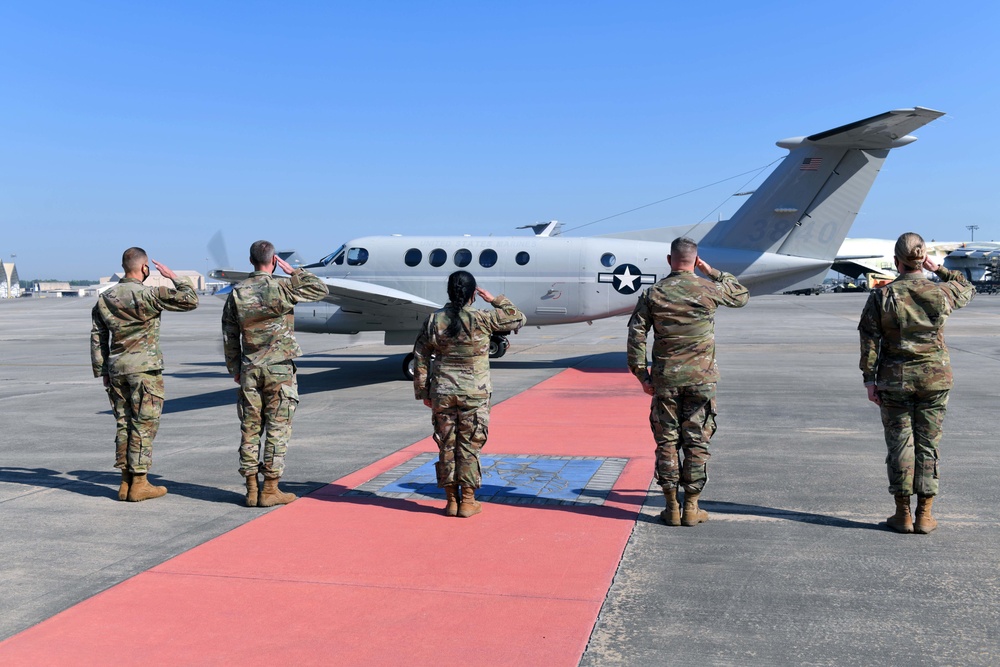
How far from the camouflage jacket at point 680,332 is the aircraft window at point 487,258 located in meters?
10.8

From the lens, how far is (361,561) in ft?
17.7

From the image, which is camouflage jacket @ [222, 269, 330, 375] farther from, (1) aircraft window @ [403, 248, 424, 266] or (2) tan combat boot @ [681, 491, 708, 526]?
(1) aircraft window @ [403, 248, 424, 266]

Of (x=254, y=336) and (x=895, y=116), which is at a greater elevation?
(x=895, y=116)

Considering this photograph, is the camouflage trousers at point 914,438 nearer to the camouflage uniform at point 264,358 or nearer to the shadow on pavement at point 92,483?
the camouflage uniform at point 264,358

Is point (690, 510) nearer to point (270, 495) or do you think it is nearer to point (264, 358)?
point (270, 495)

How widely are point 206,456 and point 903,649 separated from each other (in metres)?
7.06

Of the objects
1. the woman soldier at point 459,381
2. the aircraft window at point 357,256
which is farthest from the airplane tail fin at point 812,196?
the woman soldier at point 459,381

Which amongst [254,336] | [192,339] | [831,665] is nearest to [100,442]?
[254,336]

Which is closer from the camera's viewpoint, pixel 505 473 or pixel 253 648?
pixel 253 648

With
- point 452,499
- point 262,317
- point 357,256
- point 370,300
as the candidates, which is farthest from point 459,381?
point 357,256

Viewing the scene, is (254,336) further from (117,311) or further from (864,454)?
(864,454)

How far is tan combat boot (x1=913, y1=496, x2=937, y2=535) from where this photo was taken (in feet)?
19.2

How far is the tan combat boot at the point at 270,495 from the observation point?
6711mm

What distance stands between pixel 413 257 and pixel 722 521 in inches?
473
